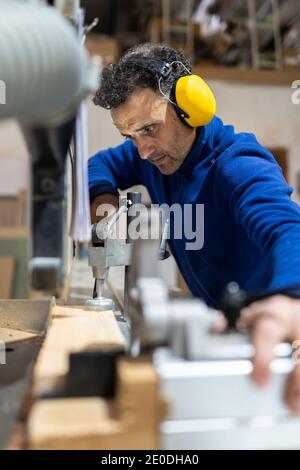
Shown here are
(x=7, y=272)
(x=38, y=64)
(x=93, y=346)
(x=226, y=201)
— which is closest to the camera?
(x=38, y=64)

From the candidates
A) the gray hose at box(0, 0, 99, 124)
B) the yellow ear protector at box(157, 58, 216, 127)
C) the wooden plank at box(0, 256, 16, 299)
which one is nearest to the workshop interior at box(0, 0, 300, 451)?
the gray hose at box(0, 0, 99, 124)

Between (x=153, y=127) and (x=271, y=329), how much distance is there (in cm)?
74

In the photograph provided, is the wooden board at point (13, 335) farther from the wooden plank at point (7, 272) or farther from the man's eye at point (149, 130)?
the wooden plank at point (7, 272)

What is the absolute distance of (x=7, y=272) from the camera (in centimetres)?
332

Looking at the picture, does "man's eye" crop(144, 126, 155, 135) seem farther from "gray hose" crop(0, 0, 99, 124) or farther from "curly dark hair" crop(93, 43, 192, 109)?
"gray hose" crop(0, 0, 99, 124)

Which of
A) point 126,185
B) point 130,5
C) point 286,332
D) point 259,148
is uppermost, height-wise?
point 130,5

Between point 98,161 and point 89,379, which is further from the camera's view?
point 98,161

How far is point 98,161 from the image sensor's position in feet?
4.91

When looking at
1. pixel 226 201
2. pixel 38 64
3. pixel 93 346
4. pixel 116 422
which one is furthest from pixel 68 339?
pixel 226 201

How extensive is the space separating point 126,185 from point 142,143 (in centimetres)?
47

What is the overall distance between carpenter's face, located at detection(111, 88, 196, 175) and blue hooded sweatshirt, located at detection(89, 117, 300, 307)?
0.04 m

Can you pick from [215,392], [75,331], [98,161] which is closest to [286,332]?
[215,392]

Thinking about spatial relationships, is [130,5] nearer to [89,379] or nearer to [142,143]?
[142,143]

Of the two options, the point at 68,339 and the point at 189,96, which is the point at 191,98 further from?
the point at 68,339
